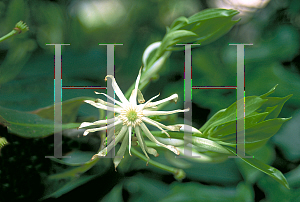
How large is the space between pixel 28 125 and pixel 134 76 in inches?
7.1

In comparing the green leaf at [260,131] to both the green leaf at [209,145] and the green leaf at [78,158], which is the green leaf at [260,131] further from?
the green leaf at [78,158]

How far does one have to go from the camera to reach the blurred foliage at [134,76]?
33 centimetres

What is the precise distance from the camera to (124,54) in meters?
0.34

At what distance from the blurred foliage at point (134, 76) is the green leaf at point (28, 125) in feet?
0.08

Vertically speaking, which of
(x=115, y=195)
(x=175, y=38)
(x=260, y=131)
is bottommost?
(x=115, y=195)

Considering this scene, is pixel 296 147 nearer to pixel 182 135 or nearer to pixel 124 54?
pixel 182 135

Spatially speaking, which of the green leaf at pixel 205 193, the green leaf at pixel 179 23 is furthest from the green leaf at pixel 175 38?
the green leaf at pixel 205 193

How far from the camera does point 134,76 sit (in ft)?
1.11

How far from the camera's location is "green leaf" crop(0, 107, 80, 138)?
305mm

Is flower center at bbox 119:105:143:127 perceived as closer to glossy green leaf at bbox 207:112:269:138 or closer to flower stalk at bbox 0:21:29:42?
glossy green leaf at bbox 207:112:269:138

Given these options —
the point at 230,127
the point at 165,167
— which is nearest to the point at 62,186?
the point at 165,167

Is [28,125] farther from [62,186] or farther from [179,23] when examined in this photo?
[179,23]

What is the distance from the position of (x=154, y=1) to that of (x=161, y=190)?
313 mm

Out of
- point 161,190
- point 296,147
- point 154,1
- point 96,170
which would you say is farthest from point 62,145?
point 296,147
